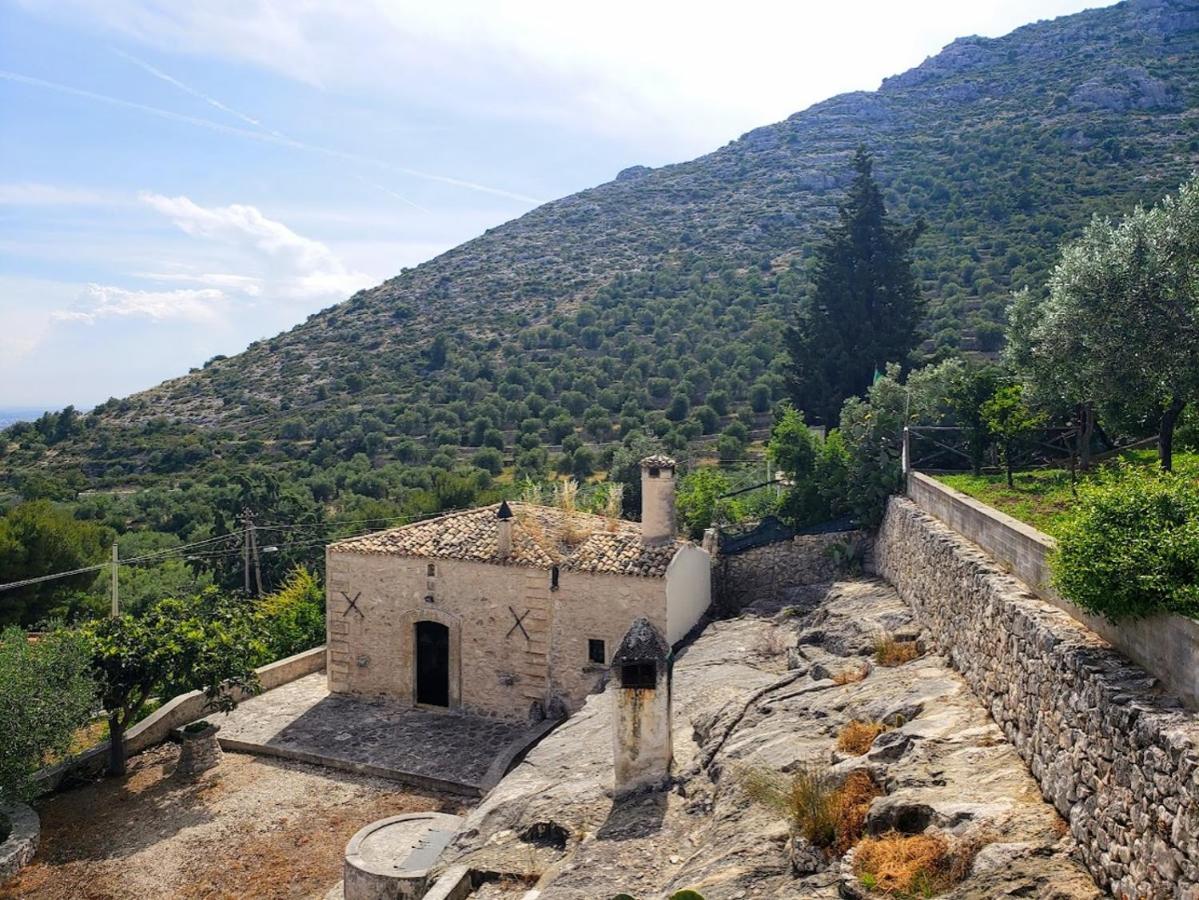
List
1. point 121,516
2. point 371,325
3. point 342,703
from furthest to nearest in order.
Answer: point 371,325, point 121,516, point 342,703

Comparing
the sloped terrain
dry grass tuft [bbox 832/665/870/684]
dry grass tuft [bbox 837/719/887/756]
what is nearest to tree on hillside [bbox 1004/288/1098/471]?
dry grass tuft [bbox 832/665/870/684]

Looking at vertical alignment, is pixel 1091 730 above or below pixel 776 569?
above

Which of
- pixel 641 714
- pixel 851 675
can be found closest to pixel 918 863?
pixel 851 675

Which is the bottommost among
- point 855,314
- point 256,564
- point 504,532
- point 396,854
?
point 396,854

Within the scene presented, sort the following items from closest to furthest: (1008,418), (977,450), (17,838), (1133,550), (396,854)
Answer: (1133,550) < (396,854) < (17,838) < (1008,418) < (977,450)

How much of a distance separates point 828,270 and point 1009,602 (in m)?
25.8

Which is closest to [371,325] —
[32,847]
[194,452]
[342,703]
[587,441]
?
[194,452]

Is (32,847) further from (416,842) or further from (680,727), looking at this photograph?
(680,727)

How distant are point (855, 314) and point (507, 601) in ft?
61.4

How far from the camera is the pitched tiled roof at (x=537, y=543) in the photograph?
18.4m

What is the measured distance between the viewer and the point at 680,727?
13.3 m

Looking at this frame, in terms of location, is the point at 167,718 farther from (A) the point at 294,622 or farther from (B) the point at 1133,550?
(B) the point at 1133,550

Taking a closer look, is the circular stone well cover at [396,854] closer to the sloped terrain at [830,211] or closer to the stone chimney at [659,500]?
the stone chimney at [659,500]

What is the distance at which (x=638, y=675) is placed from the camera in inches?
464
